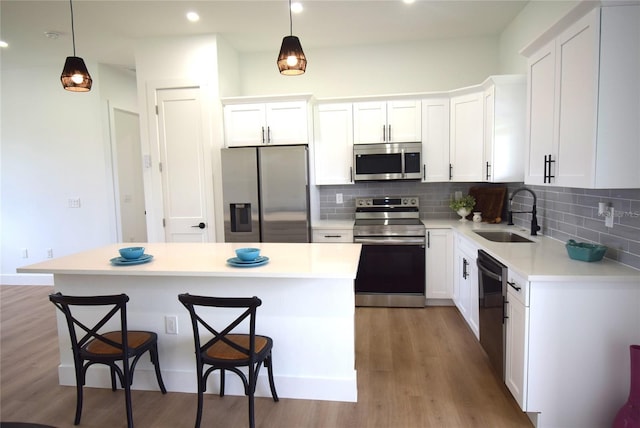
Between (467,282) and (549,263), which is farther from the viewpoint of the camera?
(467,282)

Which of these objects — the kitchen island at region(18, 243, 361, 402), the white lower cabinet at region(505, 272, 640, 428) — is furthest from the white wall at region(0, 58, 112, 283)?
the white lower cabinet at region(505, 272, 640, 428)

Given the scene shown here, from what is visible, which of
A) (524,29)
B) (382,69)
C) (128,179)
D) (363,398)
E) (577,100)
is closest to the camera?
(577,100)

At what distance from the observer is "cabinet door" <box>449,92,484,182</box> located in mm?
3695

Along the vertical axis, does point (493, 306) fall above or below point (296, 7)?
below

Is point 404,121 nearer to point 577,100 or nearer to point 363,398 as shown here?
point 577,100

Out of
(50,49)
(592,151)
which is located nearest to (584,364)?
(592,151)

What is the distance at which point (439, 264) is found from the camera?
3.88 m

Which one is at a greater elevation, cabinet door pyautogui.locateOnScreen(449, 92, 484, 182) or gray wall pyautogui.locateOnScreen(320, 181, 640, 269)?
cabinet door pyautogui.locateOnScreen(449, 92, 484, 182)

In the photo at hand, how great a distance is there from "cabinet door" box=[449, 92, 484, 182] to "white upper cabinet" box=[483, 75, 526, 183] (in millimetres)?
213

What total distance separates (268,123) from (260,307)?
230cm

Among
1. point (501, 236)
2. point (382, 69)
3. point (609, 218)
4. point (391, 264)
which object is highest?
point (382, 69)

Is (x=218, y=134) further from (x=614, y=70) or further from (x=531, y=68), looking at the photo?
(x=614, y=70)

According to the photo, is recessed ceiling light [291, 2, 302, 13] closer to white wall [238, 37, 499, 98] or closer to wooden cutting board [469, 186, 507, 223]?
white wall [238, 37, 499, 98]

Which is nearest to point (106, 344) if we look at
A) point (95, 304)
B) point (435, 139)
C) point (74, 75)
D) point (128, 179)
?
point (95, 304)
